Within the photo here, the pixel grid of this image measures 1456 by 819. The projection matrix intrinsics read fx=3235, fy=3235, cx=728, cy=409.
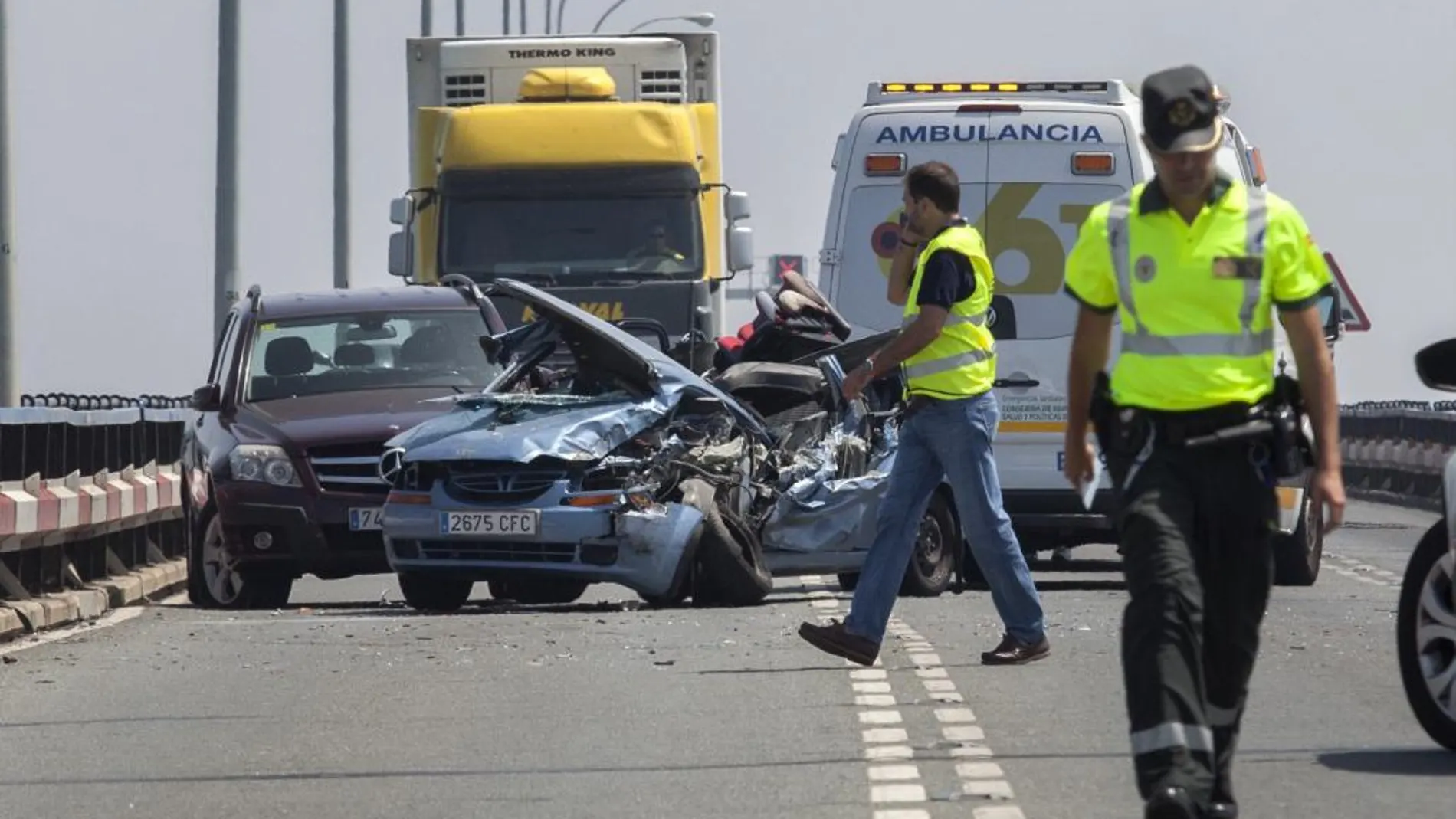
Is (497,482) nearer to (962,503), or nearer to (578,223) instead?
(962,503)

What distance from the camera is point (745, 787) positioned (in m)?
8.84

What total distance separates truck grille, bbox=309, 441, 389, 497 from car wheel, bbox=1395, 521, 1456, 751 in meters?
8.18

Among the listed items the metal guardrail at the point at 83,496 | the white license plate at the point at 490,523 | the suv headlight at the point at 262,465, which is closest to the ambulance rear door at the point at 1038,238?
the white license plate at the point at 490,523

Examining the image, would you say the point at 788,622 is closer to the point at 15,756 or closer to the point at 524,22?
the point at 15,756

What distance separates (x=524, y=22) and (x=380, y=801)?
58335 mm

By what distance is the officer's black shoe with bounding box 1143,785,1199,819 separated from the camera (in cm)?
681

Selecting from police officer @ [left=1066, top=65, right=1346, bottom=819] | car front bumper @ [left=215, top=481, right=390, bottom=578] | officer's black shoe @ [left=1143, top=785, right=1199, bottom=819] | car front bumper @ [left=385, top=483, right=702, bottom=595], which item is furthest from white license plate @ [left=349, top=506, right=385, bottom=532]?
officer's black shoe @ [left=1143, top=785, right=1199, bottom=819]

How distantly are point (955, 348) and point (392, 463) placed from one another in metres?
4.47

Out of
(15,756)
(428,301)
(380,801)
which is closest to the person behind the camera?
(380,801)

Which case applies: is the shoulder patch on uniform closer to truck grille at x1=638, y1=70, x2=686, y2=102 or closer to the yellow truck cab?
the yellow truck cab

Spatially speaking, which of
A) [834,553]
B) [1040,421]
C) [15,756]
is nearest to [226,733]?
[15,756]

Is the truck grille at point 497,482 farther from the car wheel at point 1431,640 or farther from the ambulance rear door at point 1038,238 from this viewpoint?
the car wheel at point 1431,640

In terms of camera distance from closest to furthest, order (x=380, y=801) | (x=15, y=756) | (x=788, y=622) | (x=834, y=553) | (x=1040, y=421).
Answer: (x=380, y=801), (x=15, y=756), (x=788, y=622), (x=834, y=553), (x=1040, y=421)

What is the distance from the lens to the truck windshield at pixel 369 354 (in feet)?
59.5
